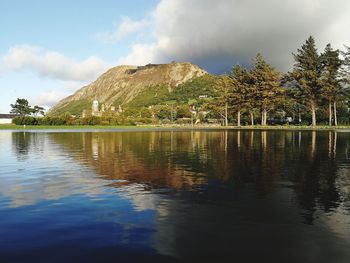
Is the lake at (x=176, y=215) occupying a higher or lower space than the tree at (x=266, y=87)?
lower

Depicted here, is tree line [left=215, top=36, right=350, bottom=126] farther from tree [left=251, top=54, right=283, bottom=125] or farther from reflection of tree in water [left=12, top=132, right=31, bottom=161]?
reflection of tree in water [left=12, top=132, right=31, bottom=161]

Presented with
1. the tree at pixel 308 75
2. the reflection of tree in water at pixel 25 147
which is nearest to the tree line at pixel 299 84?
the tree at pixel 308 75

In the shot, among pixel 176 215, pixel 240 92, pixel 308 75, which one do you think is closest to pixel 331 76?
pixel 308 75

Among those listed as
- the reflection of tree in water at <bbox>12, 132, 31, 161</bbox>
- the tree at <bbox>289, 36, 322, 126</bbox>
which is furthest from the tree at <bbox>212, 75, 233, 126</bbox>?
the reflection of tree in water at <bbox>12, 132, 31, 161</bbox>

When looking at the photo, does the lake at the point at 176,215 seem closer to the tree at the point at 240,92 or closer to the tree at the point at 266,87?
the tree at the point at 266,87

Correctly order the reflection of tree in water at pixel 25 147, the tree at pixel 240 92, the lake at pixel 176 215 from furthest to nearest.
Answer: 1. the tree at pixel 240 92
2. the reflection of tree in water at pixel 25 147
3. the lake at pixel 176 215

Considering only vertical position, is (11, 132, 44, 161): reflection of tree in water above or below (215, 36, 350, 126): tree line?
below

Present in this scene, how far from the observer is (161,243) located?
844cm

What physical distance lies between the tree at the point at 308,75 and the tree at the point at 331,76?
164cm

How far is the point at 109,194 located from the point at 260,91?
96.2 m

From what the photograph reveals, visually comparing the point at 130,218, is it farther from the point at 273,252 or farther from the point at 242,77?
the point at 242,77

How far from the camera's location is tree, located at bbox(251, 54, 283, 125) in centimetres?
10388

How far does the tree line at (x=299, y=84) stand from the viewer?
96.3 meters

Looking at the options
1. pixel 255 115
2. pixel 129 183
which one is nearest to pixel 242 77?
pixel 255 115
